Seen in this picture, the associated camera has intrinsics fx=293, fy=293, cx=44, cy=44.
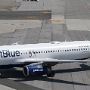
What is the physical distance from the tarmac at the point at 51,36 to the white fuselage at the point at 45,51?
6.46ft

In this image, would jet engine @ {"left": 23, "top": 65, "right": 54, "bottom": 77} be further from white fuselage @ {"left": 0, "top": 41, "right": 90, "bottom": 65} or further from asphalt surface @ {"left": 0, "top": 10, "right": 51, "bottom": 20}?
asphalt surface @ {"left": 0, "top": 10, "right": 51, "bottom": 20}

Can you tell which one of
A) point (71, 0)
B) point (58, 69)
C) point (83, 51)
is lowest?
point (71, 0)

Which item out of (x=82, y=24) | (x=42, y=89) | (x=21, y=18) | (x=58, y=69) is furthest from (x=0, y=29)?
(x=42, y=89)

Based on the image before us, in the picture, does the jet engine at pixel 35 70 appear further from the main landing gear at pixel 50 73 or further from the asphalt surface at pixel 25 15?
the asphalt surface at pixel 25 15

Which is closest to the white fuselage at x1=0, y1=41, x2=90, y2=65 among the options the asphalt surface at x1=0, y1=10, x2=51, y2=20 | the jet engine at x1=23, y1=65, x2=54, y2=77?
the jet engine at x1=23, y1=65, x2=54, y2=77

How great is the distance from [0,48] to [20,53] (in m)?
2.13

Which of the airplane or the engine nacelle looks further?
the airplane

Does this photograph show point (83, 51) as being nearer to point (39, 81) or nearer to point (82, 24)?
point (39, 81)

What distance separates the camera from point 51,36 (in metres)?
50.5

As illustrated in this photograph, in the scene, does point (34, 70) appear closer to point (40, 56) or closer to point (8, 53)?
point (40, 56)

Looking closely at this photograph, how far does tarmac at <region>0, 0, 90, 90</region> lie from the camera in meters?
29.2

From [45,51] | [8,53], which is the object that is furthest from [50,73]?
[8,53]

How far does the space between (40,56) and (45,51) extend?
0.77m

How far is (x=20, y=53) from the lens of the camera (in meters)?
30.5
